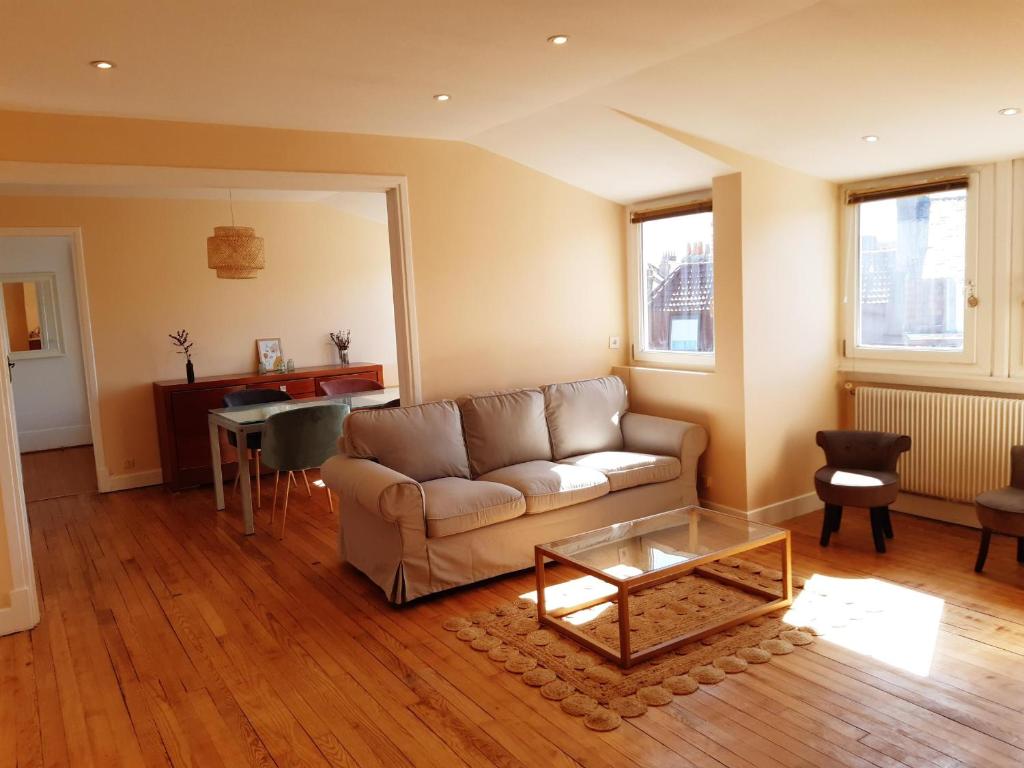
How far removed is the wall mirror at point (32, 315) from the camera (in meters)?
8.18

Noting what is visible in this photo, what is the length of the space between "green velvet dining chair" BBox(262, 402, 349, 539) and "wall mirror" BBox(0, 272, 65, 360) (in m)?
4.77

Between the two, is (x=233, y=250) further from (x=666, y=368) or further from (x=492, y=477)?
(x=666, y=368)

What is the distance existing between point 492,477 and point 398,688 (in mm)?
1517

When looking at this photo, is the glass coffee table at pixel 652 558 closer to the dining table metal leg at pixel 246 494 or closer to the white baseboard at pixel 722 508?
the white baseboard at pixel 722 508

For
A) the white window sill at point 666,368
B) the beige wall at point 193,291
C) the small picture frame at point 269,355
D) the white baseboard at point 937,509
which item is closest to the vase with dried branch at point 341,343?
the beige wall at point 193,291

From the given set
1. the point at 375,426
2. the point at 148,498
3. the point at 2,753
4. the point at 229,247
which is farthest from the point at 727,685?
the point at 148,498

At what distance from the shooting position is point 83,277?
6258 millimetres

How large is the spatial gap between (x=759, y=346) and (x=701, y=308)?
60 cm

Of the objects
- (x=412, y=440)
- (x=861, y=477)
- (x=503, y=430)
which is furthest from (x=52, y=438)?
(x=861, y=477)

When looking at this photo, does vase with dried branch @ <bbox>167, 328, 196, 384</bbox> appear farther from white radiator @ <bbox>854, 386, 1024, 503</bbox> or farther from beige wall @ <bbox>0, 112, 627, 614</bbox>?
white radiator @ <bbox>854, 386, 1024, 503</bbox>

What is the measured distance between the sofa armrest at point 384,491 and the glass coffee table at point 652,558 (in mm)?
654

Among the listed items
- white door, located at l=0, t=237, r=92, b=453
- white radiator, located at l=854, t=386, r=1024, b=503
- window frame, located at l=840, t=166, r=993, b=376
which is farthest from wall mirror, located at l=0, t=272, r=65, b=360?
white radiator, located at l=854, t=386, r=1024, b=503

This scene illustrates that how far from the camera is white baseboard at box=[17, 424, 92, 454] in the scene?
27.3 ft

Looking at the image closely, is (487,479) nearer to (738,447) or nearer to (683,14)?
(738,447)
